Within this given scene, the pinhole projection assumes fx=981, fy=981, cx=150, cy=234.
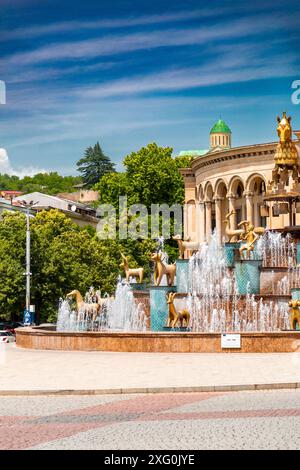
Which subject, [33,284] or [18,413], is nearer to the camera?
[18,413]

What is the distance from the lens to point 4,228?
6744 centimetres

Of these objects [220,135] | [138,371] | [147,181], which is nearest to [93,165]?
[220,135]

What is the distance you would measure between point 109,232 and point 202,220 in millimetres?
9460

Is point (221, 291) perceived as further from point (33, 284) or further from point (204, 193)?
point (204, 193)

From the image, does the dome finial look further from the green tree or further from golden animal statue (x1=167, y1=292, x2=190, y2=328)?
golden animal statue (x1=167, y1=292, x2=190, y2=328)

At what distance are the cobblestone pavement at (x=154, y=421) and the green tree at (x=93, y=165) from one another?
158 m

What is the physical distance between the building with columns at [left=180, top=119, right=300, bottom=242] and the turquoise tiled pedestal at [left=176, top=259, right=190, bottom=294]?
31.6 m

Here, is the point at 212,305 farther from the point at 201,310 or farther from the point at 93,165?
the point at 93,165

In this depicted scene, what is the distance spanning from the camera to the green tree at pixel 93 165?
17550cm

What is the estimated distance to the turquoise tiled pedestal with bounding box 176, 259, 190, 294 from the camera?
37.2 metres

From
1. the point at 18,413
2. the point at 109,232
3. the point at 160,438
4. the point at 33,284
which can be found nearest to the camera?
the point at 160,438

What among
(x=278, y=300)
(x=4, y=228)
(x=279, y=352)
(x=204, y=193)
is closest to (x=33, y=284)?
(x=4, y=228)

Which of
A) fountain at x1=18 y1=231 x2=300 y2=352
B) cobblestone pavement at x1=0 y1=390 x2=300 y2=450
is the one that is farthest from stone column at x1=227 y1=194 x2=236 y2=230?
cobblestone pavement at x1=0 y1=390 x2=300 y2=450

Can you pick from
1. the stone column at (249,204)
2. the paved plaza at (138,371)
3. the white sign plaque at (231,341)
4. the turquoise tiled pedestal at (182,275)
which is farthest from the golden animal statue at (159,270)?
the stone column at (249,204)
